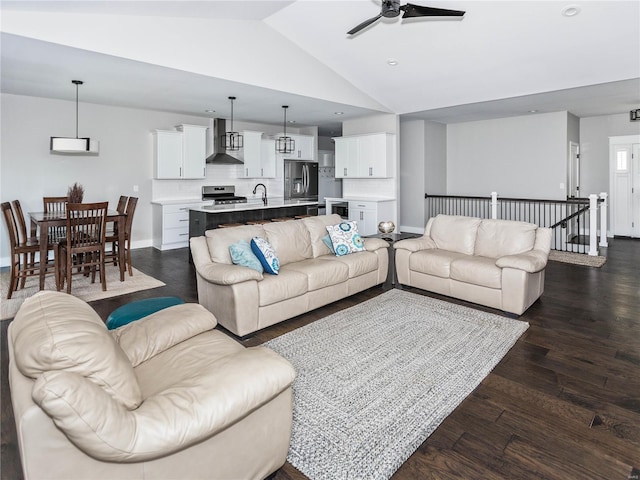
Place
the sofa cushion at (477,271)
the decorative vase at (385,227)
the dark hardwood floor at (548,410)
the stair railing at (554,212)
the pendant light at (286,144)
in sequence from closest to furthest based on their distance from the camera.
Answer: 1. the dark hardwood floor at (548,410)
2. the sofa cushion at (477,271)
3. the decorative vase at (385,227)
4. the stair railing at (554,212)
5. the pendant light at (286,144)

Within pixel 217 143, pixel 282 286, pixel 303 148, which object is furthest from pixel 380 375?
pixel 303 148

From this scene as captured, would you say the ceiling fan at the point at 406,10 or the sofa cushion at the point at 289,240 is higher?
the ceiling fan at the point at 406,10

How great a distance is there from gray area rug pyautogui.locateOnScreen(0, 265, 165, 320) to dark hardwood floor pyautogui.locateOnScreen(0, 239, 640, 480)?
576 millimetres

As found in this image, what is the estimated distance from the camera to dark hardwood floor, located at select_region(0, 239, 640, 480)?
186 centimetres

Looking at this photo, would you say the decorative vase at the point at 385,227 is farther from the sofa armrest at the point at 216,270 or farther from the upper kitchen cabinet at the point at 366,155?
the upper kitchen cabinet at the point at 366,155

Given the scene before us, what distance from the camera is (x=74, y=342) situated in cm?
138

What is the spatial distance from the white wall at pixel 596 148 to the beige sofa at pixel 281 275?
6.78m

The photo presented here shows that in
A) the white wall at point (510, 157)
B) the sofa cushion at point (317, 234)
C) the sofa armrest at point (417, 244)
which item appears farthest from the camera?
the white wall at point (510, 157)

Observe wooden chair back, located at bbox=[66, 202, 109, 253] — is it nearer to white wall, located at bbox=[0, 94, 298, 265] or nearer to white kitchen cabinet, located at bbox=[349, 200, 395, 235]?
white wall, located at bbox=[0, 94, 298, 265]

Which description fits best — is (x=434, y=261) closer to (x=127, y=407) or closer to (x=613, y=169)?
(x=127, y=407)

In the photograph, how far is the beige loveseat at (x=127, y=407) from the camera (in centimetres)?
121

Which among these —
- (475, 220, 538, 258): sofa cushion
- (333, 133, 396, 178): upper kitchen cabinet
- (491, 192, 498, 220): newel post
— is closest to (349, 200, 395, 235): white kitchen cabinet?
(333, 133, 396, 178): upper kitchen cabinet

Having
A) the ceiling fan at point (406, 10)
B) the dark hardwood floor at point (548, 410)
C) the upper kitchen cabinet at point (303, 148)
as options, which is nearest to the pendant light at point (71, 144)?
the dark hardwood floor at point (548, 410)

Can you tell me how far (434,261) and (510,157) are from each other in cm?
578
